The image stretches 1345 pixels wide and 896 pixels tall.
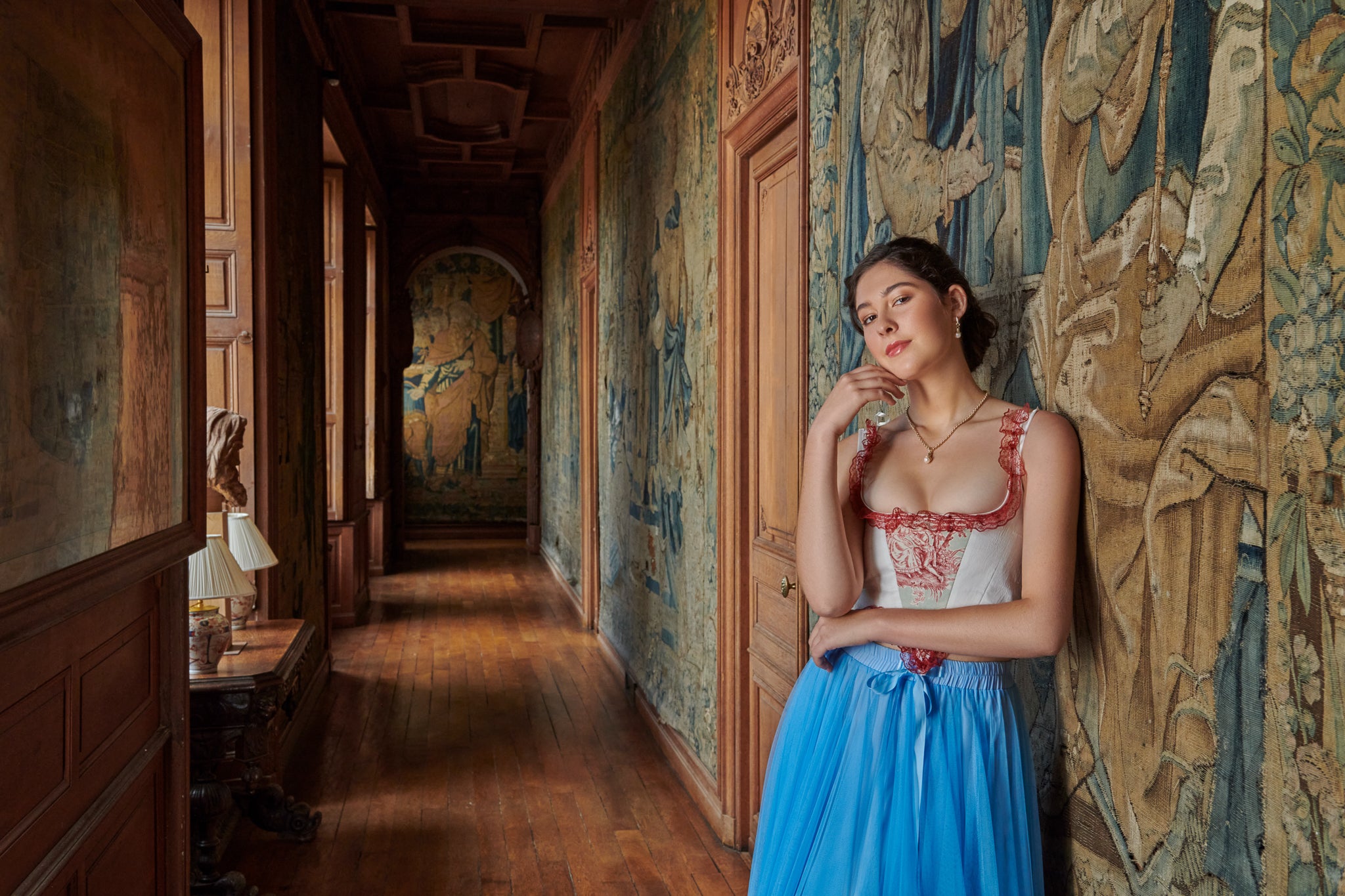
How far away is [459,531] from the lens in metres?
15.0

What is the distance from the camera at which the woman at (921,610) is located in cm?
162

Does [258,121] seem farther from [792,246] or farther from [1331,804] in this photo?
[1331,804]

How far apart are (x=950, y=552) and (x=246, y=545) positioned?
2.88 m

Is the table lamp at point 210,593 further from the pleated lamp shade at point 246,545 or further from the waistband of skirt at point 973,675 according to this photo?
the waistband of skirt at point 973,675

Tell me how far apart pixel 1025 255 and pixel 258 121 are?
154 inches

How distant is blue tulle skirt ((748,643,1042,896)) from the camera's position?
5.31 feet

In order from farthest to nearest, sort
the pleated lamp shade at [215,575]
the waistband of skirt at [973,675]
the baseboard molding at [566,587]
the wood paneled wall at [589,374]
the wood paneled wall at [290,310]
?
the baseboard molding at [566,587]
the wood paneled wall at [589,374]
the wood paneled wall at [290,310]
the pleated lamp shade at [215,575]
the waistband of skirt at [973,675]

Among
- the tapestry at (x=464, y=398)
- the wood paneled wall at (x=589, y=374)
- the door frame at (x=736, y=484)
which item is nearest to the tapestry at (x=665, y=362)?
the door frame at (x=736, y=484)

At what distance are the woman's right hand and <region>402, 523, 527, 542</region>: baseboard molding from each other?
1305 cm

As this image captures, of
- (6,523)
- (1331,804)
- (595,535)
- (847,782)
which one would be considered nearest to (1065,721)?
(847,782)

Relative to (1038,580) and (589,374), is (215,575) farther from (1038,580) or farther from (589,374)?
(589,374)

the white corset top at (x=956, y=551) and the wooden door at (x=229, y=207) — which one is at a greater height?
the wooden door at (x=229, y=207)

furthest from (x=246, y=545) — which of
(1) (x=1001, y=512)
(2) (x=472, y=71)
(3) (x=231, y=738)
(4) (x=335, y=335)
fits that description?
(2) (x=472, y=71)

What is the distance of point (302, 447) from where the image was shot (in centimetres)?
579
